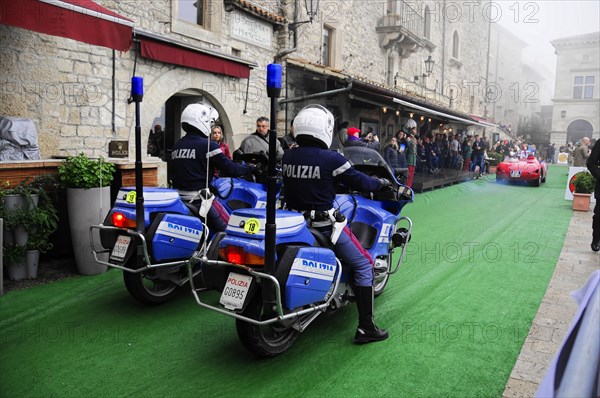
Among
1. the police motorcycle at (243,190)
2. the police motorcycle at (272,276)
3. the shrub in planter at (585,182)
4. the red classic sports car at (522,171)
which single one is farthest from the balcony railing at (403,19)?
the police motorcycle at (272,276)

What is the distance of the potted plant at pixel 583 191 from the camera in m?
10.9

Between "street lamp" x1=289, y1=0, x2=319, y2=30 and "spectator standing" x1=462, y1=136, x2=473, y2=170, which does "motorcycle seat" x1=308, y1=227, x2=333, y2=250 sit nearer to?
"street lamp" x1=289, y1=0, x2=319, y2=30

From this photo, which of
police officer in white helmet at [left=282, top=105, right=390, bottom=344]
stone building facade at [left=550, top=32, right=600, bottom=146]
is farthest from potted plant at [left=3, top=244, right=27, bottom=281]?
stone building facade at [left=550, top=32, right=600, bottom=146]

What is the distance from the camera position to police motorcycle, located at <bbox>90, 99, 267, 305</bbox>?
4.19 meters

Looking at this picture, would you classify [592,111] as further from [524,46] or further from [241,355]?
[241,355]

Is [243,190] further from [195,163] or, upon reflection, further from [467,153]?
[467,153]

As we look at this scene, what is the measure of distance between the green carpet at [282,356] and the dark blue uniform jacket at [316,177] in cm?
119

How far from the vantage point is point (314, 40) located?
14102 millimetres

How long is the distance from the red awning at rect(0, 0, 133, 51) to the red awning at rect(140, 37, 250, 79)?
8.57 ft

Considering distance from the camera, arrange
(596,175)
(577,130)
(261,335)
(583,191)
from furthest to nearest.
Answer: (577,130), (583,191), (596,175), (261,335)

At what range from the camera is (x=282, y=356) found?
3.64m

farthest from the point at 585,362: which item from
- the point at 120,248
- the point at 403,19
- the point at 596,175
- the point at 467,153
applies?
the point at 467,153

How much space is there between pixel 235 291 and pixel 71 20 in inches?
163

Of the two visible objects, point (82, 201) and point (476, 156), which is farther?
point (476, 156)
